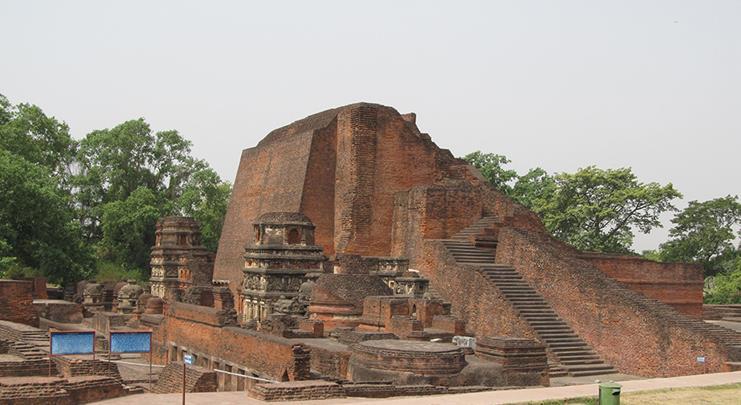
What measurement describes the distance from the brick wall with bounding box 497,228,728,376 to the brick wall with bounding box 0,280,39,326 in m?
12.3

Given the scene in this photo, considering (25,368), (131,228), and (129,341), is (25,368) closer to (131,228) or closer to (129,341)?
(129,341)

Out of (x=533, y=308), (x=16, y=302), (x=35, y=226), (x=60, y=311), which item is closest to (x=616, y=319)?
(x=533, y=308)

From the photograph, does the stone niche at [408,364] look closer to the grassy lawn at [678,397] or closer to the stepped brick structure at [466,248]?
the stepped brick structure at [466,248]

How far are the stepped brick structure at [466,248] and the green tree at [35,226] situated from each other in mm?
6019

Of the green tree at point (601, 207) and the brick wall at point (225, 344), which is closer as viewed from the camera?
the brick wall at point (225, 344)

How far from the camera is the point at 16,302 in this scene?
18.5 m

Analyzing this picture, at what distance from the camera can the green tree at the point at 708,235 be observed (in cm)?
4066

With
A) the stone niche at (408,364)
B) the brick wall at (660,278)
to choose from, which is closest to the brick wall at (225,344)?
the stone niche at (408,364)

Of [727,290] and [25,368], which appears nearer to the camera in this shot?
[25,368]

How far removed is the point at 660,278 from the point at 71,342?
56.0ft

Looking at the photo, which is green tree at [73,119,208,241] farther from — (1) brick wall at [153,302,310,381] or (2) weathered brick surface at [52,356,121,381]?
(2) weathered brick surface at [52,356,121,381]

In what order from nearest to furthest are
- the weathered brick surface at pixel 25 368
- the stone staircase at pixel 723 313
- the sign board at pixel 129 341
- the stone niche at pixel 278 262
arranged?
1. the weathered brick surface at pixel 25 368
2. the sign board at pixel 129 341
3. the stone niche at pixel 278 262
4. the stone staircase at pixel 723 313

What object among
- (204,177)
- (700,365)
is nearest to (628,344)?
(700,365)

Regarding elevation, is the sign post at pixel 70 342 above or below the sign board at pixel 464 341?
above
